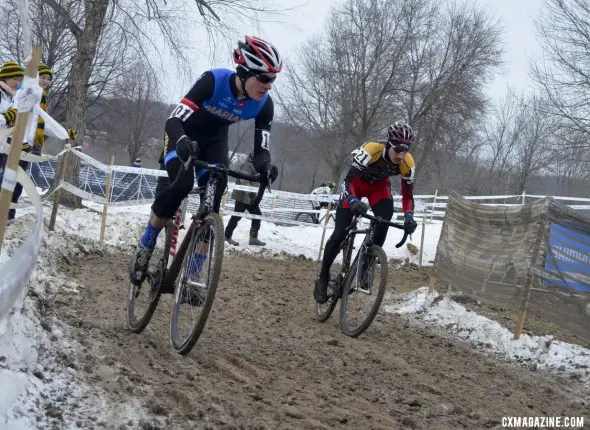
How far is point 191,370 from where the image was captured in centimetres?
407

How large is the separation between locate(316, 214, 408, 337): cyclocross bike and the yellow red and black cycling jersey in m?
0.42

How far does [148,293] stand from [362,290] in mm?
2306

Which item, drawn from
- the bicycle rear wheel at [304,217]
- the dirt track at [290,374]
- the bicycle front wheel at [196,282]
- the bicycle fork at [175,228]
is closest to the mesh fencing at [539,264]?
the dirt track at [290,374]

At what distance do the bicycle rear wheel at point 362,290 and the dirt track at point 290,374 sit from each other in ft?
0.62

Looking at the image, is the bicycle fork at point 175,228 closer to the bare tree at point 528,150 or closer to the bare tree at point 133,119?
the bare tree at point 133,119

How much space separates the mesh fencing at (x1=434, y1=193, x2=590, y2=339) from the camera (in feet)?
22.4

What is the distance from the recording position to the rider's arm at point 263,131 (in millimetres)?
4922

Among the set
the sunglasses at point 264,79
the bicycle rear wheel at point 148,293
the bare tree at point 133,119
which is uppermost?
the bare tree at point 133,119

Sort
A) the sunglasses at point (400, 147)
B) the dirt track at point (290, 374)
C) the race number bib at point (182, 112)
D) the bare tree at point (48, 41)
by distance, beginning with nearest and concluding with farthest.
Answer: the dirt track at point (290, 374)
the race number bib at point (182, 112)
the sunglasses at point (400, 147)
the bare tree at point (48, 41)

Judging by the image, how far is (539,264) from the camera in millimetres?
6961

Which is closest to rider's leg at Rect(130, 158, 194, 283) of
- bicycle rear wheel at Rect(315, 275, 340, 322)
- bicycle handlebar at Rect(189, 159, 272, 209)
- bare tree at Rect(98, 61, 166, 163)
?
bicycle handlebar at Rect(189, 159, 272, 209)

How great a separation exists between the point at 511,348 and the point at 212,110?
4144 millimetres

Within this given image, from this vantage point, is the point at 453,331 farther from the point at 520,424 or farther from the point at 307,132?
the point at 307,132

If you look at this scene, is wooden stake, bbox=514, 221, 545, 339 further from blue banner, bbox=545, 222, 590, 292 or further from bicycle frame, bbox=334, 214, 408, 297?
bicycle frame, bbox=334, 214, 408, 297
